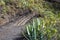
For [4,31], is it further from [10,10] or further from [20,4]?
[20,4]

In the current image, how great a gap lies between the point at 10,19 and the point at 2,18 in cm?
30

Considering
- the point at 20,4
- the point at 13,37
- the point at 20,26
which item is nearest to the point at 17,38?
the point at 13,37

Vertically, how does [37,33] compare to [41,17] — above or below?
above

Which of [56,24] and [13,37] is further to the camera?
[56,24]

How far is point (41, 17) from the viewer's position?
9133 mm

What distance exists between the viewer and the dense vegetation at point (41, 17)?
605 centimetres

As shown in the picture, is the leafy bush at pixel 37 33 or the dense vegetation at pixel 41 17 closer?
the leafy bush at pixel 37 33

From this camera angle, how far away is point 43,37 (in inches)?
239

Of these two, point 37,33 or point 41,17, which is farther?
point 41,17

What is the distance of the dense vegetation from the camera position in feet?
19.9

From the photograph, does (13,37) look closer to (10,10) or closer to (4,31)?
(4,31)

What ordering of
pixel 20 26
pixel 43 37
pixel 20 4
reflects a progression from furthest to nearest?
pixel 20 4, pixel 20 26, pixel 43 37

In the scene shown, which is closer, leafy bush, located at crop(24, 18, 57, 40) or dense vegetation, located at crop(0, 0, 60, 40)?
leafy bush, located at crop(24, 18, 57, 40)

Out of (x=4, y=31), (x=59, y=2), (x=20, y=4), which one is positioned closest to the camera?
(x=4, y=31)
